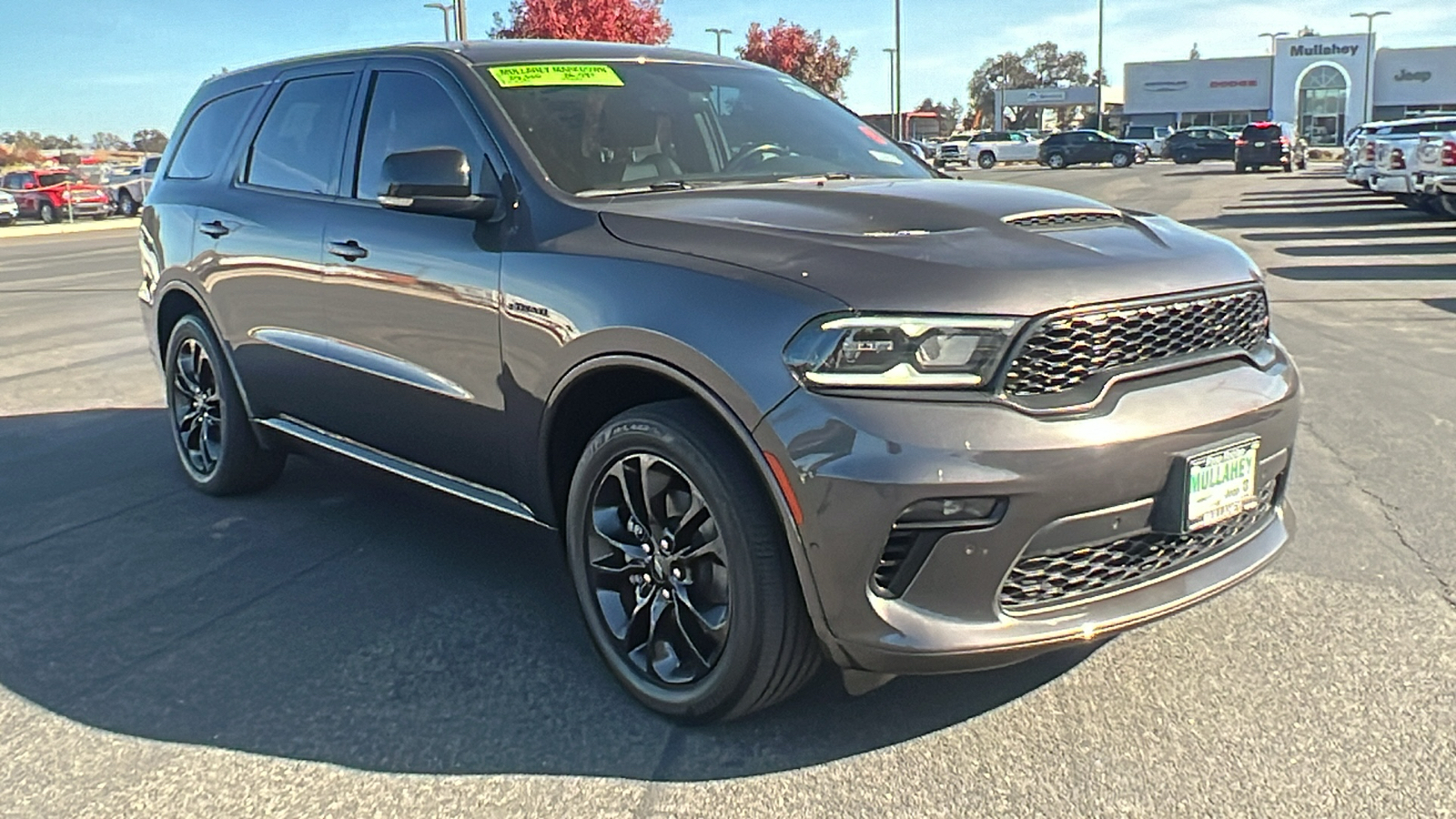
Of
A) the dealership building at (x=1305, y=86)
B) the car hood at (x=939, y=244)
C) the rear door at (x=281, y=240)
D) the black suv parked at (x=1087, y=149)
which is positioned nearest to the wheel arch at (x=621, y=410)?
the car hood at (x=939, y=244)

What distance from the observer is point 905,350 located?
2.68m

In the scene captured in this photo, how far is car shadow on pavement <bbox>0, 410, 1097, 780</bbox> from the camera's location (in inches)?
121

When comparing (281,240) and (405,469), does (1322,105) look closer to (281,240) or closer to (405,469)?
(281,240)

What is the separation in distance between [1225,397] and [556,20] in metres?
37.2

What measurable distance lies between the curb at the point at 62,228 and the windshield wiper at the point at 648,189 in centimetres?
3191

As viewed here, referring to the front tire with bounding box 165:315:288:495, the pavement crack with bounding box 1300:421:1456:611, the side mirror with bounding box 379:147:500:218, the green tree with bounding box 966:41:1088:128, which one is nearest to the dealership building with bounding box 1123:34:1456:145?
the green tree with bounding box 966:41:1088:128

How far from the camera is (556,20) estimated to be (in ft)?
123

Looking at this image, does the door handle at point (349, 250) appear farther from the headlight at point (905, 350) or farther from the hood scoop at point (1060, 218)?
the hood scoop at point (1060, 218)

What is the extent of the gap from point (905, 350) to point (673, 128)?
1.69 metres

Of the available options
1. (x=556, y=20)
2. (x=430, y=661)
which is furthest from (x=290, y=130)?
(x=556, y=20)

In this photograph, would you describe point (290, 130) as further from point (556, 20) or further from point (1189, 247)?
point (556, 20)

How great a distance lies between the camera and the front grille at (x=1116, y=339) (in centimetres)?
271

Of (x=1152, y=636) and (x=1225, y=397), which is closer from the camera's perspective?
(x=1225, y=397)

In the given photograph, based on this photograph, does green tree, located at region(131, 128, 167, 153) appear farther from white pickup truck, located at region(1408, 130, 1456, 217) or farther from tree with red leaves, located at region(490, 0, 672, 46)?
white pickup truck, located at region(1408, 130, 1456, 217)
